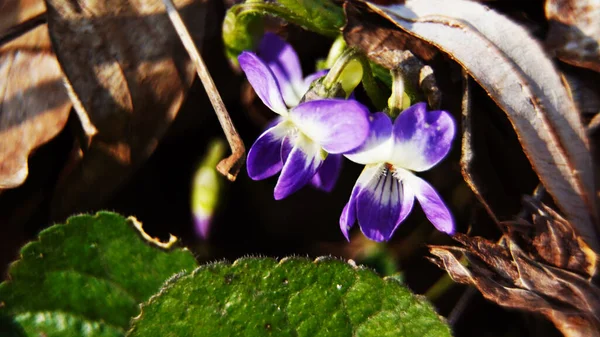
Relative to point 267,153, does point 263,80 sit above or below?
above

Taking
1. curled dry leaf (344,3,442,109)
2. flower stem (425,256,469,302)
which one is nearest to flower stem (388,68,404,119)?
curled dry leaf (344,3,442,109)

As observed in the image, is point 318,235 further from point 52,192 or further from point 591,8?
point 591,8

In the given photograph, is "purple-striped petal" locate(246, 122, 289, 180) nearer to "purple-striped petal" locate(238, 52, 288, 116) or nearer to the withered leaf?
"purple-striped petal" locate(238, 52, 288, 116)

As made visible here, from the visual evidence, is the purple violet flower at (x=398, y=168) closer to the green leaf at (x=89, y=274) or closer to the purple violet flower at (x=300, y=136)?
the purple violet flower at (x=300, y=136)

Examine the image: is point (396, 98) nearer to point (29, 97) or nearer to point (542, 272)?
point (542, 272)

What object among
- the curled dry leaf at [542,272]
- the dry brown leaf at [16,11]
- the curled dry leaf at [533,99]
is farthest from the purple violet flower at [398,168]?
the dry brown leaf at [16,11]

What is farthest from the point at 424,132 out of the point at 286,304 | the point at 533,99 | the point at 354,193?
the point at 286,304
